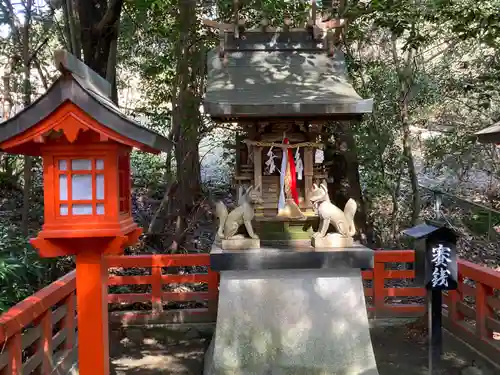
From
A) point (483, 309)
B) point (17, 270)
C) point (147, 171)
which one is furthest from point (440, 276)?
point (147, 171)

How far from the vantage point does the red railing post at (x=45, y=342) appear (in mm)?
4922

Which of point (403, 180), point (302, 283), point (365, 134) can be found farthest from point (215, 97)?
point (403, 180)

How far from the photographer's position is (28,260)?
Answer: 7004 millimetres

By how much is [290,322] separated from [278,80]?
305 cm

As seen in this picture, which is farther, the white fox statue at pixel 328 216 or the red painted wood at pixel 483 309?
the red painted wood at pixel 483 309

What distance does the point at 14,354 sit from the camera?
13.6 feet

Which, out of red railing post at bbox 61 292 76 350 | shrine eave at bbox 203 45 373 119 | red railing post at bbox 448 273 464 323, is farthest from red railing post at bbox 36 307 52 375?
red railing post at bbox 448 273 464 323

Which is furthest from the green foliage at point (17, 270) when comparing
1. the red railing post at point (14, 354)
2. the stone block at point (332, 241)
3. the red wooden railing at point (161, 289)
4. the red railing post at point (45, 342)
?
the stone block at point (332, 241)

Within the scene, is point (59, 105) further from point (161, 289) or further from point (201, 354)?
point (201, 354)

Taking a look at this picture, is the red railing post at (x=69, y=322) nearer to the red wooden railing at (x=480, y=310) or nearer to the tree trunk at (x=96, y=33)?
the tree trunk at (x=96, y=33)

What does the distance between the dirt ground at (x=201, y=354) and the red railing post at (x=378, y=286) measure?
34 cm

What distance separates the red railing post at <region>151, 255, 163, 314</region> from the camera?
290 inches

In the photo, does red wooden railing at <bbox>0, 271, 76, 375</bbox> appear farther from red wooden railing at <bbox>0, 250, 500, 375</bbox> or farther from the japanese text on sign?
the japanese text on sign

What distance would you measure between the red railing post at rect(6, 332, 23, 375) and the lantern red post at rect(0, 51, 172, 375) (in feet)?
2.39
